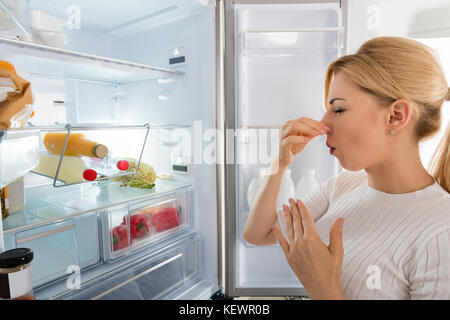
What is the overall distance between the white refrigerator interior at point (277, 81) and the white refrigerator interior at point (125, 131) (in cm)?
14

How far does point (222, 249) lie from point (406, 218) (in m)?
0.84

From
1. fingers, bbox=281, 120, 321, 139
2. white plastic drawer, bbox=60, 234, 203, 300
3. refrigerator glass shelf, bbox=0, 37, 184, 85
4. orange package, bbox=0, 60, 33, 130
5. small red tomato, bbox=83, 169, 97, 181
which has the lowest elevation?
white plastic drawer, bbox=60, 234, 203, 300

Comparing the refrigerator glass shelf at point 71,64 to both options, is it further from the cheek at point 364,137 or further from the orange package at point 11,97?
the cheek at point 364,137

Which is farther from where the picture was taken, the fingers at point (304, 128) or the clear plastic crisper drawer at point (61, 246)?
the clear plastic crisper drawer at point (61, 246)

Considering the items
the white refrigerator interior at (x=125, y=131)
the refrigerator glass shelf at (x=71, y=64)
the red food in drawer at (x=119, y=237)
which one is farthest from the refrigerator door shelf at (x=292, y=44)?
the red food in drawer at (x=119, y=237)

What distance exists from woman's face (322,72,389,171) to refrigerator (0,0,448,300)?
491 mm

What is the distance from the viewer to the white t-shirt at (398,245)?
533 millimetres

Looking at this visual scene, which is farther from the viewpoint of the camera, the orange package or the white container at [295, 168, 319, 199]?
the white container at [295, 168, 319, 199]

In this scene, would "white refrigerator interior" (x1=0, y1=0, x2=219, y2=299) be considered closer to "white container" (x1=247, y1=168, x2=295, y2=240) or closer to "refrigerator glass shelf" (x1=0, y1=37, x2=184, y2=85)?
"refrigerator glass shelf" (x1=0, y1=37, x2=184, y2=85)

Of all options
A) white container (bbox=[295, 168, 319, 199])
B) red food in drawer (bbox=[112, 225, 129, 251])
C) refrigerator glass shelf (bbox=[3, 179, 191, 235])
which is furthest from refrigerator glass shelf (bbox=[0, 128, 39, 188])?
white container (bbox=[295, 168, 319, 199])

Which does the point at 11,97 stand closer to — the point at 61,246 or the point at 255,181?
the point at 61,246

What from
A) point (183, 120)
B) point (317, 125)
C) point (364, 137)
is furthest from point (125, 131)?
point (364, 137)

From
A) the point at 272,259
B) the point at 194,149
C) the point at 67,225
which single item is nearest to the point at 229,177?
the point at 194,149

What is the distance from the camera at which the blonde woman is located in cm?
57
